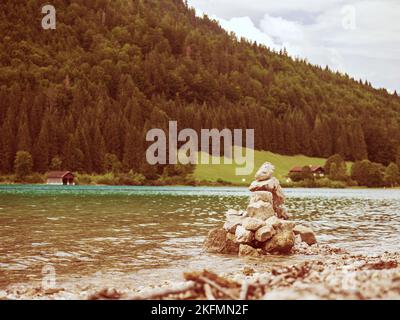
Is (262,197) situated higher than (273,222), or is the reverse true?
(262,197)

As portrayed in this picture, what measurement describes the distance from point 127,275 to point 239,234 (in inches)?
319

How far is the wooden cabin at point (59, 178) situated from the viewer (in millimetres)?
161125

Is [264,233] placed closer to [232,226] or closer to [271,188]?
[232,226]

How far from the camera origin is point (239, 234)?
25578 mm

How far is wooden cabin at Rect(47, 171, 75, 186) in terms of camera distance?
529 feet

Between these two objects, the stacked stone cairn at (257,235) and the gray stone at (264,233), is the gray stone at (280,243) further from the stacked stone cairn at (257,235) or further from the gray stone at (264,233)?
the gray stone at (264,233)

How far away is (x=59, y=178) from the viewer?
162 m

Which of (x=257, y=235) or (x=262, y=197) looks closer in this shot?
(x=257, y=235)

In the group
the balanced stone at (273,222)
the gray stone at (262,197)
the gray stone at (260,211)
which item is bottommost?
the balanced stone at (273,222)

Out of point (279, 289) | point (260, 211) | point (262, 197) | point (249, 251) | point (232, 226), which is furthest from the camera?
point (262, 197)

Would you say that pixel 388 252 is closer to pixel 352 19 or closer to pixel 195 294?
pixel 352 19

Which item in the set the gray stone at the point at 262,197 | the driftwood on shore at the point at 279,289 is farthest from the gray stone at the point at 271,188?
the driftwood on shore at the point at 279,289

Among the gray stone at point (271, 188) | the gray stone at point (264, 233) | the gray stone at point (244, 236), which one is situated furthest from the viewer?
the gray stone at point (271, 188)

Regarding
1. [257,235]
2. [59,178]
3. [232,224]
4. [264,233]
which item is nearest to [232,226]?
[232,224]
